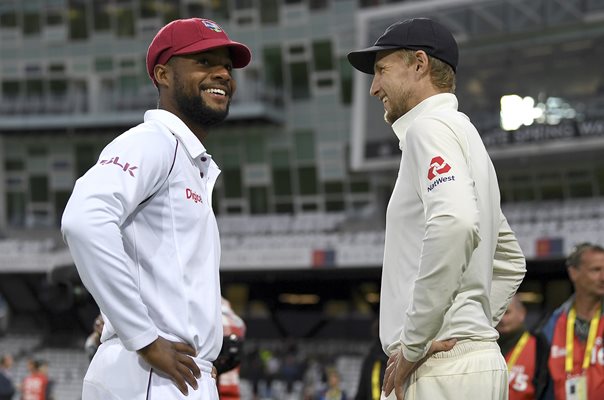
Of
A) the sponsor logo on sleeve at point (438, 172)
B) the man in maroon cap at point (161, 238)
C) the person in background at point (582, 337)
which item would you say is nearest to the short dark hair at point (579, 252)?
the person in background at point (582, 337)

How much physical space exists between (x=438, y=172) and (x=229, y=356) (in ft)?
9.96

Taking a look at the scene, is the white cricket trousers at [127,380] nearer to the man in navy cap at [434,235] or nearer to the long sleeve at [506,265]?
the man in navy cap at [434,235]

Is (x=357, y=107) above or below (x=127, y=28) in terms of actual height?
below

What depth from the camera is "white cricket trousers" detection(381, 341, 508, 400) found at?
11.9ft

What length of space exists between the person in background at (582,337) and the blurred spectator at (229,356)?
2.03m

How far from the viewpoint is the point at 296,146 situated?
1635 inches

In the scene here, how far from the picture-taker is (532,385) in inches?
263

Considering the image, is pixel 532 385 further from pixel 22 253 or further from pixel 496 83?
pixel 22 253

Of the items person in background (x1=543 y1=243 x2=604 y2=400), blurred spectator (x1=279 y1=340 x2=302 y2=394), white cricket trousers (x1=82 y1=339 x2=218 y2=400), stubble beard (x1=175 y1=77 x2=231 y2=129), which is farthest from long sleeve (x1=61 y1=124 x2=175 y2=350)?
blurred spectator (x1=279 y1=340 x2=302 y2=394)

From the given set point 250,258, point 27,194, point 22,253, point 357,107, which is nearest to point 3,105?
point 27,194

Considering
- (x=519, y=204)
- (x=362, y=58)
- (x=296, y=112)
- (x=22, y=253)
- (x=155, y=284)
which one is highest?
(x=362, y=58)

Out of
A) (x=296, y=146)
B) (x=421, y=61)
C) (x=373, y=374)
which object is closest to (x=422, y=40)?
(x=421, y=61)

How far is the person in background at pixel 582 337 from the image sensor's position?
645 cm

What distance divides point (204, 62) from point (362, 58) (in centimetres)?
68
